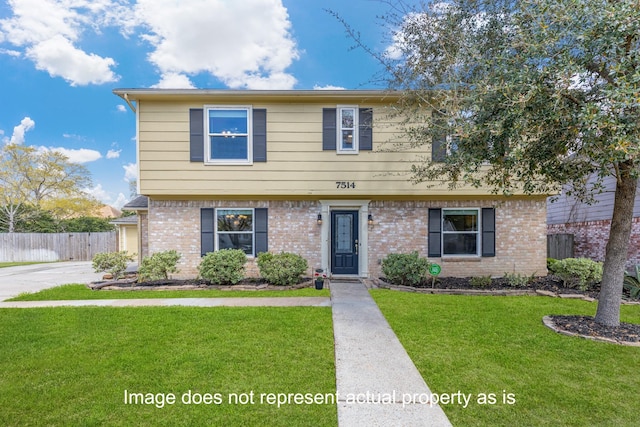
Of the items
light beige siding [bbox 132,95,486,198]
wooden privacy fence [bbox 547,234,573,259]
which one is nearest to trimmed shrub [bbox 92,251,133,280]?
light beige siding [bbox 132,95,486,198]

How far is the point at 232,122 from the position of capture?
8414 millimetres

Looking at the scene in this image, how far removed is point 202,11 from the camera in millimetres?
10492

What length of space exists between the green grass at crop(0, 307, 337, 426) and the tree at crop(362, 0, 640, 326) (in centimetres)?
358

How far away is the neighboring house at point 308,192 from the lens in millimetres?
8258

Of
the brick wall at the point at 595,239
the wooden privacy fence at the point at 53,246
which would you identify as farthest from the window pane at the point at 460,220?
the wooden privacy fence at the point at 53,246

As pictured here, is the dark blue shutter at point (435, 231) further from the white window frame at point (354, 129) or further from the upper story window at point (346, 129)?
the white window frame at point (354, 129)

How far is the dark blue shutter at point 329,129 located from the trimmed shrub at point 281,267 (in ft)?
10.5

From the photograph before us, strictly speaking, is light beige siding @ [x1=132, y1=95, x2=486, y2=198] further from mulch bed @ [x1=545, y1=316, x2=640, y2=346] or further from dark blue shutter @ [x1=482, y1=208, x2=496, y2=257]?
mulch bed @ [x1=545, y1=316, x2=640, y2=346]

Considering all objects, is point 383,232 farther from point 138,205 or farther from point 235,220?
point 138,205

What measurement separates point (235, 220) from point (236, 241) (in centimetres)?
63

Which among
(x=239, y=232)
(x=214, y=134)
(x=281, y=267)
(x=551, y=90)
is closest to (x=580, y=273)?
(x=551, y=90)

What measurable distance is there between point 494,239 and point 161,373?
906 centimetres

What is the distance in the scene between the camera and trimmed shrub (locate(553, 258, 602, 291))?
750 centimetres

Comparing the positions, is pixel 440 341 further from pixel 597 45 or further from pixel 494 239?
pixel 494 239
